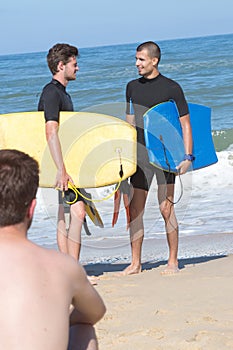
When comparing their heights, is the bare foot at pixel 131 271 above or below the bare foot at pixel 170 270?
below

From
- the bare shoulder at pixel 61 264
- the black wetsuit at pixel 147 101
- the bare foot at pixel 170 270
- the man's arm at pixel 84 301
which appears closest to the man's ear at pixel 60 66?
the black wetsuit at pixel 147 101

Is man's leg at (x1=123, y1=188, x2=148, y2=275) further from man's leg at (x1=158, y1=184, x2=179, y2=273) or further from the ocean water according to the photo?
the ocean water

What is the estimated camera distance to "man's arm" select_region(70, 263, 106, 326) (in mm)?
2312

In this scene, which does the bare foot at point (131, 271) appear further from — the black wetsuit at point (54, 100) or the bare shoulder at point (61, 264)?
the bare shoulder at point (61, 264)

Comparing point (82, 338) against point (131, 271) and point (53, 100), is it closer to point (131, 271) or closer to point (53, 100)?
point (53, 100)

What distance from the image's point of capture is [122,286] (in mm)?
5062

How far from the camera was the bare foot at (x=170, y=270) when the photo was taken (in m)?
5.44

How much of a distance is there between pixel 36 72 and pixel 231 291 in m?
25.6

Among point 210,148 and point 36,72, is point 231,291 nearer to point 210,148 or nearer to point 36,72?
point 210,148

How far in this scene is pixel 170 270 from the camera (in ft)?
17.9

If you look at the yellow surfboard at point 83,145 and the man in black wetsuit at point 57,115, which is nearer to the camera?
the man in black wetsuit at point 57,115

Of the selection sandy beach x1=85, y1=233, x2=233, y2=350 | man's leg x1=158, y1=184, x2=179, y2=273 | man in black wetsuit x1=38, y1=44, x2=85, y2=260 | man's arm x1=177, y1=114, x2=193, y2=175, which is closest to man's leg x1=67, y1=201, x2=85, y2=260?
man in black wetsuit x1=38, y1=44, x2=85, y2=260

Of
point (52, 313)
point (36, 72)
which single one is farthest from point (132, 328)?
point (36, 72)

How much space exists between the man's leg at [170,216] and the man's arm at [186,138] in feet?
0.59
